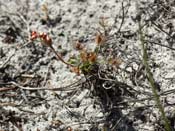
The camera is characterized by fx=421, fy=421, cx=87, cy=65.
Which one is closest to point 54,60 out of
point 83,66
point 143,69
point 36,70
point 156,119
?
point 36,70

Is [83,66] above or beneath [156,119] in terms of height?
above

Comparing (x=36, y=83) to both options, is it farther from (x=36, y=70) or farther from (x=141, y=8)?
(x=141, y=8)

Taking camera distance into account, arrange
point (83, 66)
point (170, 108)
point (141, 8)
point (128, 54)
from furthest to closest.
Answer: point (141, 8)
point (128, 54)
point (83, 66)
point (170, 108)

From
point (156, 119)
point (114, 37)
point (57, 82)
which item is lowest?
point (156, 119)

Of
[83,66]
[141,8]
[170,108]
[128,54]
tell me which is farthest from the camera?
[141,8]

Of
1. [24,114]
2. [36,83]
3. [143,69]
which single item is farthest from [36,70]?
[143,69]

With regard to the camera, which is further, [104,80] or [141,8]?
[141,8]

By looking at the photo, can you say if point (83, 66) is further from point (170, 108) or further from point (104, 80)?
point (170, 108)
